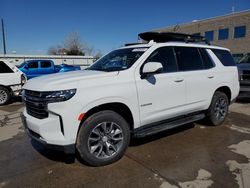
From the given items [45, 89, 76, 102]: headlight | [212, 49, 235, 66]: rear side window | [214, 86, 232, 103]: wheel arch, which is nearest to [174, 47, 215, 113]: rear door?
[212, 49, 235, 66]: rear side window

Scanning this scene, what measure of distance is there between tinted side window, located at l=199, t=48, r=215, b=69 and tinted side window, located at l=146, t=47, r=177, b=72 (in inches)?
39.6

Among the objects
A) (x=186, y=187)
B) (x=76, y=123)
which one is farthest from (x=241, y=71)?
(x=76, y=123)

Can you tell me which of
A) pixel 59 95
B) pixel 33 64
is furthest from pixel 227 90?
pixel 33 64

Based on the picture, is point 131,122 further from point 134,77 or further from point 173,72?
point 173,72

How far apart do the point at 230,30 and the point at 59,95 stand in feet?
115

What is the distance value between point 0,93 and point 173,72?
761cm

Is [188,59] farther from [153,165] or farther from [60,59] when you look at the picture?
[60,59]

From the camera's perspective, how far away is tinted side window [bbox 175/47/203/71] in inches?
179

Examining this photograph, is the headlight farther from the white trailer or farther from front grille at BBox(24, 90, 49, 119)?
the white trailer

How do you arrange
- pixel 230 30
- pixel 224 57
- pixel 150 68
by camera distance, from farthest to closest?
pixel 230 30
pixel 224 57
pixel 150 68

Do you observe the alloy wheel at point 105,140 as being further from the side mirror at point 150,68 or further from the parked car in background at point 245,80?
the parked car in background at point 245,80

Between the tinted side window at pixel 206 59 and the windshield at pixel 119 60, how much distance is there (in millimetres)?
1648

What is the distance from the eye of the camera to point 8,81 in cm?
921

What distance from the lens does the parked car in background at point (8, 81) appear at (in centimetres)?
916
